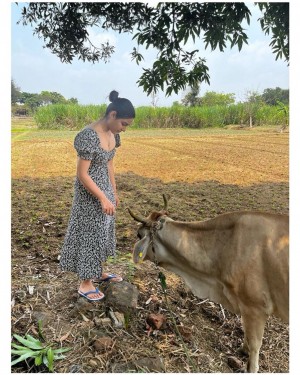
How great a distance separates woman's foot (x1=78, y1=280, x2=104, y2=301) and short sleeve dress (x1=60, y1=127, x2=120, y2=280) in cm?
16

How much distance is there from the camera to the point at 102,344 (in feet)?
8.64

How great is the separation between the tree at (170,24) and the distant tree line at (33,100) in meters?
0.30

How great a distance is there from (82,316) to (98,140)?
120 cm

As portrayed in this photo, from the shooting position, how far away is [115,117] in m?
2.69

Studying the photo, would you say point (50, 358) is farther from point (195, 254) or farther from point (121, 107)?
point (121, 107)

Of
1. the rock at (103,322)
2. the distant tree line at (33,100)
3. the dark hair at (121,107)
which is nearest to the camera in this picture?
the dark hair at (121,107)

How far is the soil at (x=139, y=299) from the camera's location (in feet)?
8.83

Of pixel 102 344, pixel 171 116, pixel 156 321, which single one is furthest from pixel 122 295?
pixel 171 116

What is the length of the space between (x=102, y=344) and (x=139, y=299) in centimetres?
55

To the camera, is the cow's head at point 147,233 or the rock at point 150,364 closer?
the rock at point 150,364

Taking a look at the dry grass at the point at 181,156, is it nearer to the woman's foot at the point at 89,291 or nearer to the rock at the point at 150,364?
the woman's foot at the point at 89,291

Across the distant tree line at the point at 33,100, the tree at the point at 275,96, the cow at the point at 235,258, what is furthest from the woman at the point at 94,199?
the tree at the point at 275,96
